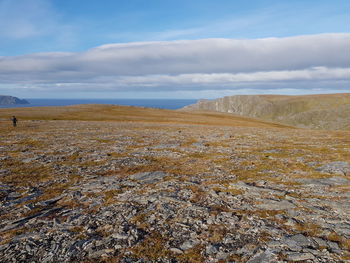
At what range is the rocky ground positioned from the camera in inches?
384

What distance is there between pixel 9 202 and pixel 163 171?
34.7 ft

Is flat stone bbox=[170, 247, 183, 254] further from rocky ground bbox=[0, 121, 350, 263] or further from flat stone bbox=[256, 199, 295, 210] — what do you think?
flat stone bbox=[256, 199, 295, 210]

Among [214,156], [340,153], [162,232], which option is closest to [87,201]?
[162,232]

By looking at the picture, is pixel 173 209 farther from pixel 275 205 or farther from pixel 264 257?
pixel 275 205

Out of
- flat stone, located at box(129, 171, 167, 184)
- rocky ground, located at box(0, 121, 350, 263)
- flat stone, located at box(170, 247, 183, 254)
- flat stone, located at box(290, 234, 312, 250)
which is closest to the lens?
flat stone, located at box(170, 247, 183, 254)

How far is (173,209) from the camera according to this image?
13.3 meters

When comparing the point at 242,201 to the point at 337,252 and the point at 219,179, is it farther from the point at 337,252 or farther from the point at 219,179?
the point at 337,252

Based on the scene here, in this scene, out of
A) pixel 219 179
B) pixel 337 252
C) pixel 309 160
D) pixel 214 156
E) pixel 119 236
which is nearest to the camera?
pixel 337 252

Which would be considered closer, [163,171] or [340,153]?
[163,171]

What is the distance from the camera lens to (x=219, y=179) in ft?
60.9

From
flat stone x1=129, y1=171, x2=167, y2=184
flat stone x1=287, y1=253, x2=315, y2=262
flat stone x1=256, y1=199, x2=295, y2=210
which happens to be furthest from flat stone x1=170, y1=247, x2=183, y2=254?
flat stone x1=129, y1=171, x2=167, y2=184

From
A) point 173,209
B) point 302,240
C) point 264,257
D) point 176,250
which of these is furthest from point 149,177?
point 302,240

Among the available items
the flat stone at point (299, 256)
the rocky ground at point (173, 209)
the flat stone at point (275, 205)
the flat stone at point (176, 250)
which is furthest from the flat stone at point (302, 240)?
the flat stone at point (176, 250)

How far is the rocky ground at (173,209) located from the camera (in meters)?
9.76
